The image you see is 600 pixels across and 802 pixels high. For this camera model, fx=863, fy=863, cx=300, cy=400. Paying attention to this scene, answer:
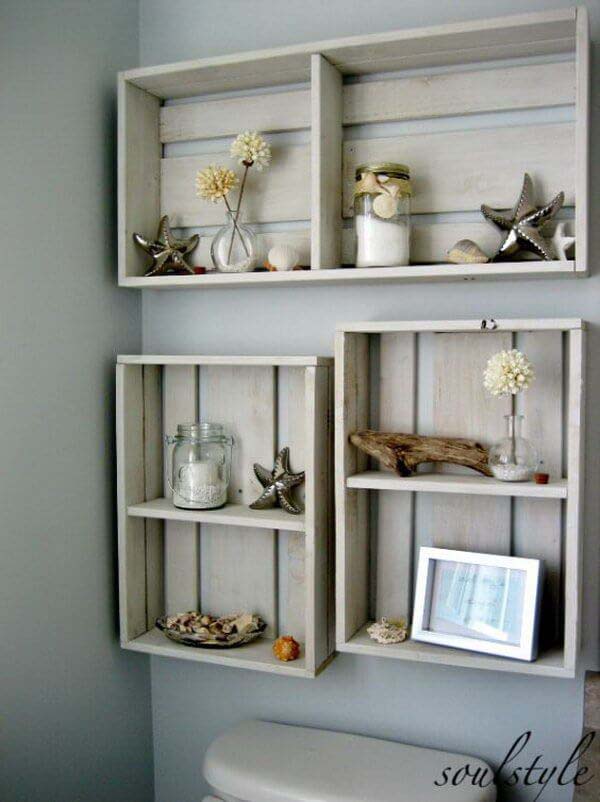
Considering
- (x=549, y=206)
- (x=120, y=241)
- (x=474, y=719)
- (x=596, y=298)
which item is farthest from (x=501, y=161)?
(x=474, y=719)

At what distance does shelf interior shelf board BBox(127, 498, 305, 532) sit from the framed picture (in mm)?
268

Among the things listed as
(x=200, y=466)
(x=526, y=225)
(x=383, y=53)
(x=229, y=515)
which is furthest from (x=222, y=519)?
(x=383, y=53)

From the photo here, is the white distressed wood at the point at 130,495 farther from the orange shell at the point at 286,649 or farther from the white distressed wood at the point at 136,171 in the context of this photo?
the orange shell at the point at 286,649

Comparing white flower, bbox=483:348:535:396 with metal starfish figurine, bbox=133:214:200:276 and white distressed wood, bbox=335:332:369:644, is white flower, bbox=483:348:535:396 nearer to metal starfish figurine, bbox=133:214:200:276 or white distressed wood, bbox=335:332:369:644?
white distressed wood, bbox=335:332:369:644

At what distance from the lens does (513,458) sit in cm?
156

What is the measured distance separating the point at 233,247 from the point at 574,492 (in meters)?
0.83

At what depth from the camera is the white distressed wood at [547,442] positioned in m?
1.63

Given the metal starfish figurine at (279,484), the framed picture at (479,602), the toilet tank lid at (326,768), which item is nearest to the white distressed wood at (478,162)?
the metal starfish figurine at (279,484)

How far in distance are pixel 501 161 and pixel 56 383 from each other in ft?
3.17

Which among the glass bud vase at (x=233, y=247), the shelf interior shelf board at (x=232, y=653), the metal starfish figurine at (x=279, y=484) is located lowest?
the shelf interior shelf board at (x=232, y=653)

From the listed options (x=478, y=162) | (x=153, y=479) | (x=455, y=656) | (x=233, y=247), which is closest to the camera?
(x=455, y=656)

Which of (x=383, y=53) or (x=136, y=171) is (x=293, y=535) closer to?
(x=136, y=171)

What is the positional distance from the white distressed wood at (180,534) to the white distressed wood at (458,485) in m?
0.46

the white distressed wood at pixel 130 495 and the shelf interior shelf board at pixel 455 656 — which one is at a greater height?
the white distressed wood at pixel 130 495
